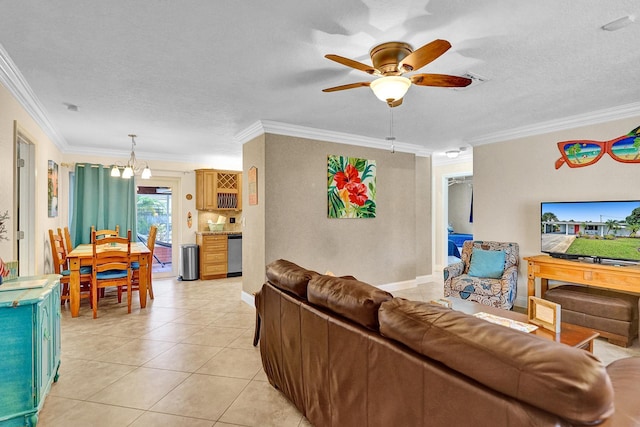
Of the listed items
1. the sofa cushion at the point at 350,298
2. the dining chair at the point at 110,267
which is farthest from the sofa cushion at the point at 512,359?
the dining chair at the point at 110,267

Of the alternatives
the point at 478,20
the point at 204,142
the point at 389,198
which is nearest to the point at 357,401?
the point at 478,20

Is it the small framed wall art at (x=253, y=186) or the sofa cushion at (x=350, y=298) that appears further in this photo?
the small framed wall art at (x=253, y=186)

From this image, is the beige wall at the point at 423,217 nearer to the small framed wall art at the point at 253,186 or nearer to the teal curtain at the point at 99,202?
the small framed wall art at the point at 253,186

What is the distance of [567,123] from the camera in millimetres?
4203

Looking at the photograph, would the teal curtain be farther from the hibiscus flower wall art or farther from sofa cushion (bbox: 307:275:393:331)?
sofa cushion (bbox: 307:275:393:331)

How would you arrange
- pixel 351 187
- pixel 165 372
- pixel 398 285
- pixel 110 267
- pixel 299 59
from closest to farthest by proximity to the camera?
pixel 299 59
pixel 165 372
pixel 110 267
pixel 351 187
pixel 398 285

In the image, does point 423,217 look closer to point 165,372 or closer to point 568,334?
point 568,334

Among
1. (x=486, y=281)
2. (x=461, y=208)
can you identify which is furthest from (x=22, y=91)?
(x=461, y=208)

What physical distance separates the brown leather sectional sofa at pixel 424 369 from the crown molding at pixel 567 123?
3444mm

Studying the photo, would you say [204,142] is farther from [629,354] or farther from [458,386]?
[629,354]

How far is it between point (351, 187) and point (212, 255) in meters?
3.26

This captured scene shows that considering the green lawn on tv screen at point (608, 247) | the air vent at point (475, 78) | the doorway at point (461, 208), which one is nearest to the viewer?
the air vent at point (475, 78)

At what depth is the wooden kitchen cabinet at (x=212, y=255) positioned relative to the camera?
654 cm

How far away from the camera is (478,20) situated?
2068mm
